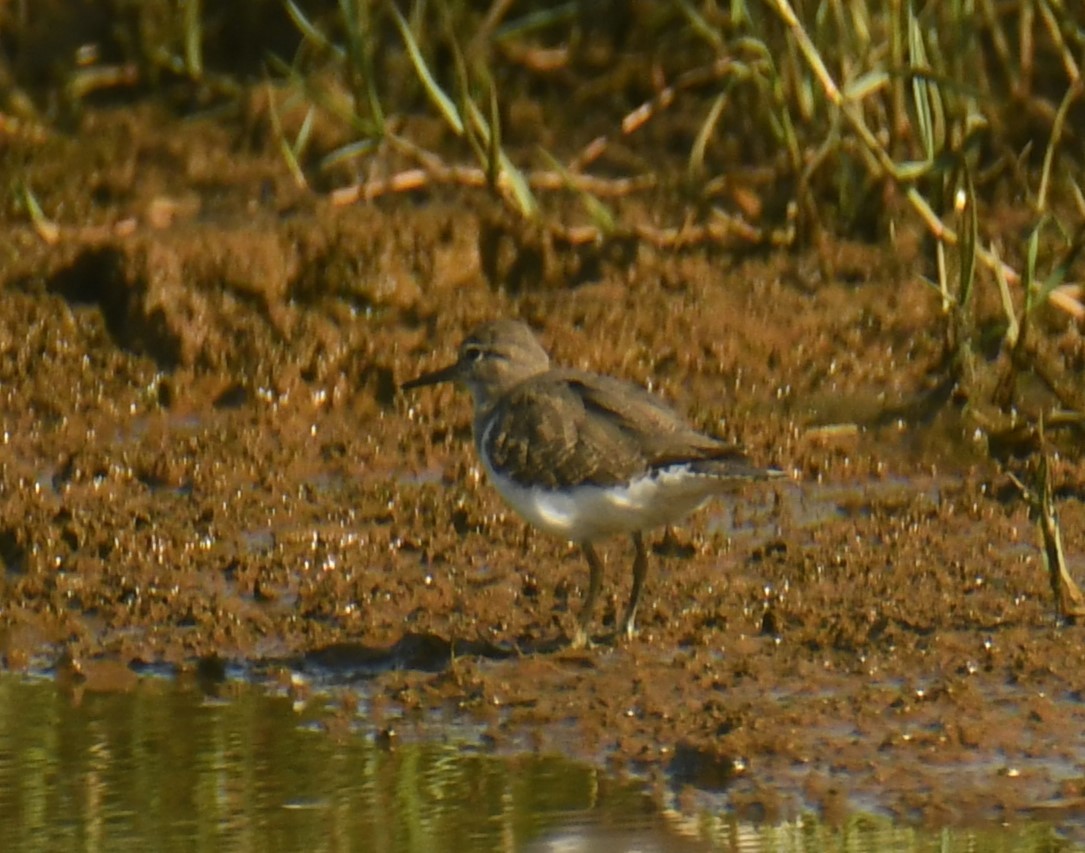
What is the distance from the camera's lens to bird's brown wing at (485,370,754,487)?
6500mm

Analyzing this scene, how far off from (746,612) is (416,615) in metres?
1.03

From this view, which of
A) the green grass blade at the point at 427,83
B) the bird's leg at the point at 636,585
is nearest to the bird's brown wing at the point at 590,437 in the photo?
the bird's leg at the point at 636,585

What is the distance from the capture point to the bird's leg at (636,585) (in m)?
6.65

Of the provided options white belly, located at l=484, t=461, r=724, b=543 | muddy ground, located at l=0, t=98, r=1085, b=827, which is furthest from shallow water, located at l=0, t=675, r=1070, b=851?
white belly, located at l=484, t=461, r=724, b=543

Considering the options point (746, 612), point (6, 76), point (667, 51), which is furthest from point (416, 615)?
point (6, 76)

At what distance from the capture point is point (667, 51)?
10.2 m

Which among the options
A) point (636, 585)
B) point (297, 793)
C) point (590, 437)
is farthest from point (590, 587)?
point (297, 793)

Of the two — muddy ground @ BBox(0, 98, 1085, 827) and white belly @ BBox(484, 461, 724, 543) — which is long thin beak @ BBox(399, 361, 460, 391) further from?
white belly @ BBox(484, 461, 724, 543)

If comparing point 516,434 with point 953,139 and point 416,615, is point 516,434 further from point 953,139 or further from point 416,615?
point 953,139

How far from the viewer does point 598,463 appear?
21.5 feet

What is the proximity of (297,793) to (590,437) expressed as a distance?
153cm

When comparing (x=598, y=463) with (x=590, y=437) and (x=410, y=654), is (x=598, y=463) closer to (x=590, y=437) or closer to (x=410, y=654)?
(x=590, y=437)

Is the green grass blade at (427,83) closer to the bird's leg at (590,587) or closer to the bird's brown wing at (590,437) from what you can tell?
the bird's brown wing at (590,437)

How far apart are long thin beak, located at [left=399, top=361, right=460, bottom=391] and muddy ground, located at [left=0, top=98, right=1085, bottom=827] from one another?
40 centimetres
